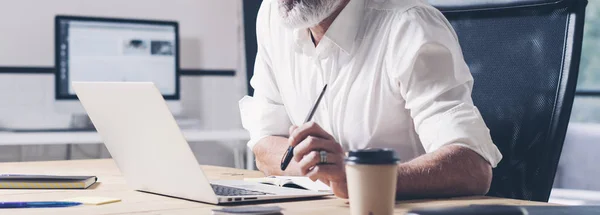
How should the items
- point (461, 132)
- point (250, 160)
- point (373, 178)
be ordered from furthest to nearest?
point (250, 160)
point (461, 132)
point (373, 178)

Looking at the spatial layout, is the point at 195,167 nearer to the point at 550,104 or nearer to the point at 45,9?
the point at 550,104

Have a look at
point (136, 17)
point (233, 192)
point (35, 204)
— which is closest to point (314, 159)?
point (233, 192)

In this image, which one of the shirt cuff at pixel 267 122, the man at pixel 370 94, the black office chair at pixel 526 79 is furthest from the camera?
the shirt cuff at pixel 267 122

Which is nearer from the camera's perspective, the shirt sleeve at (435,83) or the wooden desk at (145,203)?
the wooden desk at (145,203)

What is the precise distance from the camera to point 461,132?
1.34 metres

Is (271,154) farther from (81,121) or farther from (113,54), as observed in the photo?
(81,121)

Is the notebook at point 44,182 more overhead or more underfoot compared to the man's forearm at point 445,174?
more underfoot

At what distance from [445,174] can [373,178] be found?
390 mm

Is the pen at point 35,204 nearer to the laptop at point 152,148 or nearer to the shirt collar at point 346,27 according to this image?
the laptop at point 152,148

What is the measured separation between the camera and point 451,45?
1.48m

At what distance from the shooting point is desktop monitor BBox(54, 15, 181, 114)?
3.45 meters

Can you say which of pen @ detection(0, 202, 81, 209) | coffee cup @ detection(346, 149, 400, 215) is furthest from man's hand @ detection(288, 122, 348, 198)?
pen @ detection(0, 202, 81, 209)

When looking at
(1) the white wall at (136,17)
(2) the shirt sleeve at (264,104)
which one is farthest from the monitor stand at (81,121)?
(2) the shirt sleeve at (264,104)

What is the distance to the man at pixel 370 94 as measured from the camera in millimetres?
1239
